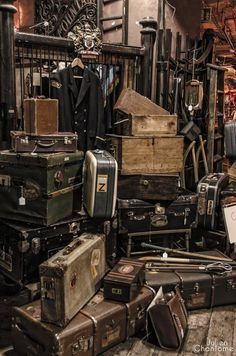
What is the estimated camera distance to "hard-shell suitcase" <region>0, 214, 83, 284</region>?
2.94 m

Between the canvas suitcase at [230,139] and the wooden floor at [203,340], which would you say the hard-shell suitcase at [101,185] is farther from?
the canvas suitcase at [230,139]

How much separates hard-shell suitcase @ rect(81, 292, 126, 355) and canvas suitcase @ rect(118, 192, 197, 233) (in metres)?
0.97

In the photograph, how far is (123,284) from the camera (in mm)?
2689

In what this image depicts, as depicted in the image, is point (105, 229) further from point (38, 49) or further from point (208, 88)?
point (208, 88)

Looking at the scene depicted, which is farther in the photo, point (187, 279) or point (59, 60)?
point (59, 60)

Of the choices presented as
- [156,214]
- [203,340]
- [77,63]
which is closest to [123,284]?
[203,340]

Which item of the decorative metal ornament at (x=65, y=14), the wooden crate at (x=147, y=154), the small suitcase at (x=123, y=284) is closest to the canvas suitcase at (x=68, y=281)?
the small suitcase at (x=123, y=284)

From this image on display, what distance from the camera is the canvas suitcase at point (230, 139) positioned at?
4867 millimetres

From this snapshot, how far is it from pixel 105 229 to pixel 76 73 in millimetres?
1661

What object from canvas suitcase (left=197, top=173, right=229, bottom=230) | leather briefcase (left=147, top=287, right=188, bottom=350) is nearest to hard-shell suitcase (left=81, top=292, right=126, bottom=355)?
leather briefcase (left=147, top=287, right=188, bottom=350)

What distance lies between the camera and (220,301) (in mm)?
3230

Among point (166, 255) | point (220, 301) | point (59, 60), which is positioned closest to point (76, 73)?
point (59, 60)

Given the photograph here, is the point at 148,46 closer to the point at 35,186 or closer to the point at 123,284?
the point at 35,186

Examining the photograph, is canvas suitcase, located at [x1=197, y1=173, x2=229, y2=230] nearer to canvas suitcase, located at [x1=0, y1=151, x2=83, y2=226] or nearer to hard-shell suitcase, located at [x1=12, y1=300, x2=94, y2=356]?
canvas suitcase, located at [x1=0, y1=151, x2=83, y2=226]
